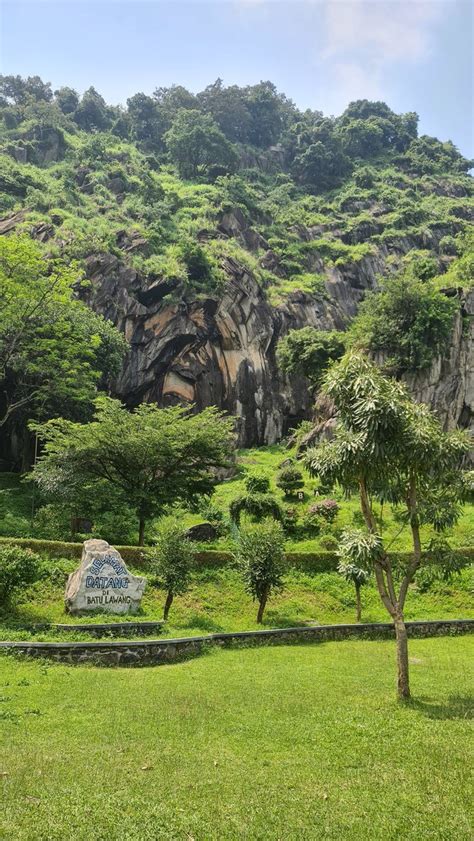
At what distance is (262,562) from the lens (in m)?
19.3

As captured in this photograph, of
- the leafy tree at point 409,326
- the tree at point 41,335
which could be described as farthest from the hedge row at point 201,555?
the leafy tree at point 409,326

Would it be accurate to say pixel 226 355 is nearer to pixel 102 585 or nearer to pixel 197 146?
pixel 102 585

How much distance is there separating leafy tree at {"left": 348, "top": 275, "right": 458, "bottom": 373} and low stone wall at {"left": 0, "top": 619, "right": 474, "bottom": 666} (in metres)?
24.5

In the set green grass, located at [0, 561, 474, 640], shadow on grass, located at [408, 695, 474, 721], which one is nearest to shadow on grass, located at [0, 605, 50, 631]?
green grass, located at [0, 561, 474, 640]

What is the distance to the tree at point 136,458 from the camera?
82.1 feet

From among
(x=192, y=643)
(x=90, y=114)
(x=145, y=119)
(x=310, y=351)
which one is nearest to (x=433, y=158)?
(x=145, y=119)

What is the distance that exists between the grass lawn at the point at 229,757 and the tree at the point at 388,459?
2386mm

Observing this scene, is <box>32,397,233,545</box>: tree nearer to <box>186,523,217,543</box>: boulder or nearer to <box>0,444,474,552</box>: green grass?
<box>186,523,217,543</box>: boulder

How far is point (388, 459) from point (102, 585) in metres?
10.5

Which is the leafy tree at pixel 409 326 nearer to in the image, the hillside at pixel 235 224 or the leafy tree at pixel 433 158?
the hillside at pixel 235 224

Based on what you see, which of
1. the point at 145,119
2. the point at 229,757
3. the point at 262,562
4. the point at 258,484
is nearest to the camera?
the point at 229,757

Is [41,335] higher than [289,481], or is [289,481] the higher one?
[41,335]

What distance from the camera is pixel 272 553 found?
63.1 feet

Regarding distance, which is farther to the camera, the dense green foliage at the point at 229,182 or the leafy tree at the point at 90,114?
the leafy tree at the point at 90,114
